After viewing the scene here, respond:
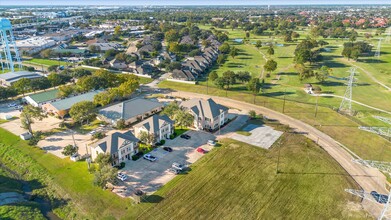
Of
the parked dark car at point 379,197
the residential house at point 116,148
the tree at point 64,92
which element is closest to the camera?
the parked dark car at point 379,197

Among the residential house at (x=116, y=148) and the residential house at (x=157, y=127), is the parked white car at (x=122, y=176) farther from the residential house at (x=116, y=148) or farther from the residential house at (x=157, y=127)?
the residential house at (x=157, y=127)

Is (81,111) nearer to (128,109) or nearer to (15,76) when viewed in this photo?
(128,109)

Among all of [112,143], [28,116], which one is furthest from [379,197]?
[28,116]

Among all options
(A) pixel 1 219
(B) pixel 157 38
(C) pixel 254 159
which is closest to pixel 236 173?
(C) pixel 254 159

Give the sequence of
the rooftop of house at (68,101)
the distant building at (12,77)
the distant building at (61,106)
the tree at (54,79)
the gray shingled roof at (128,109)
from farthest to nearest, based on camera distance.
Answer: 1. the distant building at (12,77)
2. the tree at (54,79)
3. the rooftop of house at (68,101)
4. the distant building at (61,106)
5. the gray shingled roof at (128,109)

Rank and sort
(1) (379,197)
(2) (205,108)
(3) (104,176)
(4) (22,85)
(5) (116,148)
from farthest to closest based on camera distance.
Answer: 1. (4) (22,85)
2. (2) (205,108)
3. (5) (116,148)
4. (3) (104,176)
5. (1) (379,197)

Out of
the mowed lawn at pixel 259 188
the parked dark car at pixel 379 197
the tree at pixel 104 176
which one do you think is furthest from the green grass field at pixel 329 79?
the tree at pixel 104 176

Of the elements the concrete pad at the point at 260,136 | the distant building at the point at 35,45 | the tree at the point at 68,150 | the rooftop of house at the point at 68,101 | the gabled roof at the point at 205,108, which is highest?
the distant building at the point at 35,45
